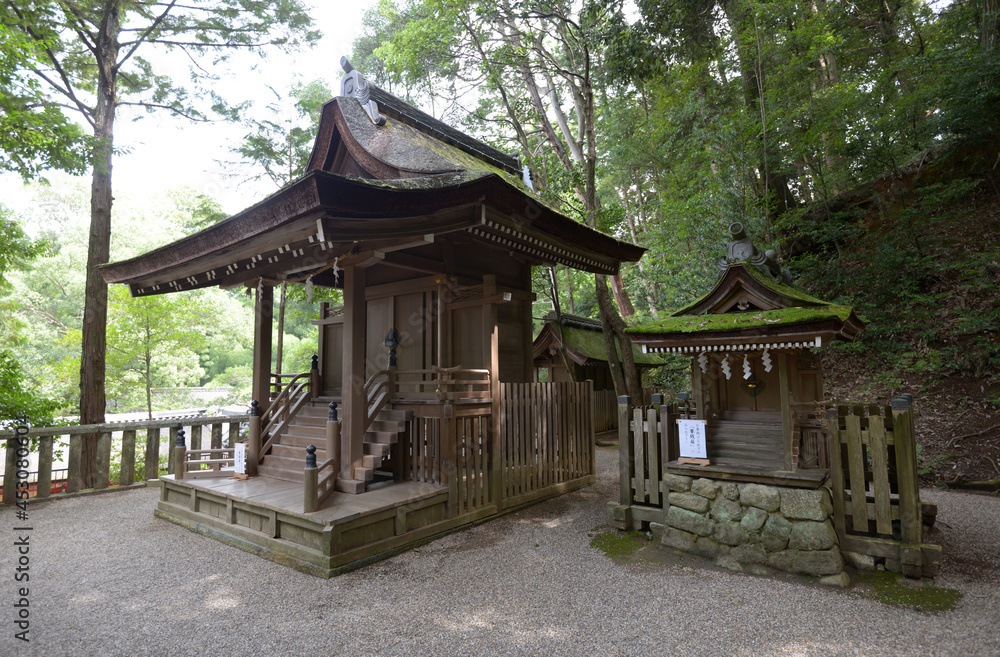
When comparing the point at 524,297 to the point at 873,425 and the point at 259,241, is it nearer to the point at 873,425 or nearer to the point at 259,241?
the point at 259,241

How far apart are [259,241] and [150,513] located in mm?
4434

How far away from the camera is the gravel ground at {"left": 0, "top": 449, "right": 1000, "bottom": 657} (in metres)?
3.11

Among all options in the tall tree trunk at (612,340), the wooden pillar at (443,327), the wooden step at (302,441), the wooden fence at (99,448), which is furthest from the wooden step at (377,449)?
the tall tree trunk at (612,340)

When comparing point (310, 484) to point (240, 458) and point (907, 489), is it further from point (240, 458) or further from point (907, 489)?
point (907, 489)

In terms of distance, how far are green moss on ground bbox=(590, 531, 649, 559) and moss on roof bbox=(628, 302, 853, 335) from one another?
2.31 meters

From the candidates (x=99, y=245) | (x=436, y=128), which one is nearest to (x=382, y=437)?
(x=436, y=128)

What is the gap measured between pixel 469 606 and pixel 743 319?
362 cm

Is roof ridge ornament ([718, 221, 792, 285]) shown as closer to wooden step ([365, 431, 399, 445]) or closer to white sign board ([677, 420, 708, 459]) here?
white sign board ([677, 420, 708, 459])

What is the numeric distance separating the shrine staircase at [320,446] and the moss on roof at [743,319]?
11.0 feet

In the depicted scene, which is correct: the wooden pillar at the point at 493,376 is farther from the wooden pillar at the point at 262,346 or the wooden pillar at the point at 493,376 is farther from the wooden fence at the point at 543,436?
the wooden pillar at the point at 262,346

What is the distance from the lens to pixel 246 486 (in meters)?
5.78

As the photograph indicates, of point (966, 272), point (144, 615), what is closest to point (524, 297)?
point (144, 615)

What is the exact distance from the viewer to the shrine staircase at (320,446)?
559cm

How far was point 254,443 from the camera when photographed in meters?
6.47
